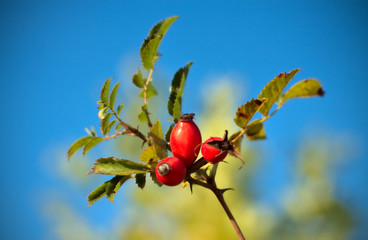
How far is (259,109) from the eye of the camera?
849 millimetres

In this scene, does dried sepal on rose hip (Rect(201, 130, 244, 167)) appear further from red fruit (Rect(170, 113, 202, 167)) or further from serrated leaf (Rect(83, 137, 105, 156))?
serrated leaf (Rect(83, 137, 105, 156))

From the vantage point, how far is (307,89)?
0.74 meters

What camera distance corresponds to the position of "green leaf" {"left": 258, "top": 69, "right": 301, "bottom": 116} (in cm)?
77

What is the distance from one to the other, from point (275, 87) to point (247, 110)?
0.09m

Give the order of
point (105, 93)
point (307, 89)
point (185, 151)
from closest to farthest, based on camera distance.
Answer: point (307, 89) < point (185, 151) < point (105, 93)

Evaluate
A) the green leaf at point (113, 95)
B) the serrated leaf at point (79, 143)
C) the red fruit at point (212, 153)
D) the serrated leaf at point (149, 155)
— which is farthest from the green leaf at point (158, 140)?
the serrated leaf at point (79, 143)

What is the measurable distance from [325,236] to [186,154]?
839cm

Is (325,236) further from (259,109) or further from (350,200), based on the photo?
(259,109)

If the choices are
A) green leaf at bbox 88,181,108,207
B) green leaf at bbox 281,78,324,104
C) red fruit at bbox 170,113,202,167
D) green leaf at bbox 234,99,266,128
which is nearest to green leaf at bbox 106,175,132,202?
green leaf at bbox 88,181,108,207

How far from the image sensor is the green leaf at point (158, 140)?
2.62ft

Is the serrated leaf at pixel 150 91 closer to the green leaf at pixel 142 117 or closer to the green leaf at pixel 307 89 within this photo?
the green leaf at pixel 142 117

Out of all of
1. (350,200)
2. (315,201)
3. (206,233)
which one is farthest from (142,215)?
(350,200)

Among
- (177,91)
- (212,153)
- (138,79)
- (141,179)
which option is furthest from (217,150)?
(138,79)

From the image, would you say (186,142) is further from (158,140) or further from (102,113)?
(102,113)
